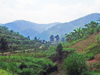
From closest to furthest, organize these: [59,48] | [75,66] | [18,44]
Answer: [75,66] → [59,48] → [18,44]

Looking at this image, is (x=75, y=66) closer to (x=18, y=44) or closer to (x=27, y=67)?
(x=27, y=67)

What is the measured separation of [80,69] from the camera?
11.8 metres

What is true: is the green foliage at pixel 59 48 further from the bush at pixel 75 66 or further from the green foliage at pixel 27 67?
the bush at pixel 75 66

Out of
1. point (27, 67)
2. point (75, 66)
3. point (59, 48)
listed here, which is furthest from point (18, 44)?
point (75, 66)

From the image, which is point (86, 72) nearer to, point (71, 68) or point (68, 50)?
point (71, 68)

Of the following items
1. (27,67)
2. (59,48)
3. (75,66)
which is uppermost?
(59,48)

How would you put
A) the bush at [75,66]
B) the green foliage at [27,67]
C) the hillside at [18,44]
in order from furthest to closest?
the hillside at [18,44] → the green foliage at [27,67] → the bush at [75,66]

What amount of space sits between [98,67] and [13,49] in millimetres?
27383

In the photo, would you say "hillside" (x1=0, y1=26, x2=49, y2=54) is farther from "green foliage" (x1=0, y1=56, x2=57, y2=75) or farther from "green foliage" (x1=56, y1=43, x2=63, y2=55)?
"green foliage" (x1=56, y1=43, x2=63, y2=55)

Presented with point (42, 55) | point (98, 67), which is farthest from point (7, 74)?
point (42, 55)

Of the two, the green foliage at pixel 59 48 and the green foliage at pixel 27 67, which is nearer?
the green foliage at pixel 27 67

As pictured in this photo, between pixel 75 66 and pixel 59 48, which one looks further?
pixel 59 48

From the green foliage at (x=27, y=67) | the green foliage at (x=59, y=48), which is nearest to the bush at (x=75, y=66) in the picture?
the green foliage at (x=27, y=67)

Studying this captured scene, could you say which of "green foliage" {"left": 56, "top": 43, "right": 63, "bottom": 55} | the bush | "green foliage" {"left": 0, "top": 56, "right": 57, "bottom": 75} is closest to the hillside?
"green foliage" {"left": 0, "top": 56, "right": 57, "bottom": 75}
